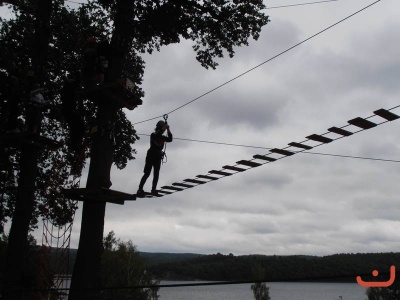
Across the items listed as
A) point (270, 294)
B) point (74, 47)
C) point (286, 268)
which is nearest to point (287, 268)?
point (286, 268)

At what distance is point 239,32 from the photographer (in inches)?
439

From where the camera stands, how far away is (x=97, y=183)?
8078mm

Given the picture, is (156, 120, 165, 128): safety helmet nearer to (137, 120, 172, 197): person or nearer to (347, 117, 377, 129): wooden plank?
(137, 120, 172, 197): person

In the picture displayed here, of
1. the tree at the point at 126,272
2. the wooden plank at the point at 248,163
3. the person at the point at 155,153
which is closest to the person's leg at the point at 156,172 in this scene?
the person at the point at 155,153

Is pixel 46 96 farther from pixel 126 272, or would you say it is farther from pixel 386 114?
pixel 126 272

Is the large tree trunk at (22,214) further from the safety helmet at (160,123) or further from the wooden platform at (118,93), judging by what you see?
the safety helmet at (160,123)

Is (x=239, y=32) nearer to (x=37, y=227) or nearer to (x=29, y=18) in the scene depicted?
(x=29, y=18)

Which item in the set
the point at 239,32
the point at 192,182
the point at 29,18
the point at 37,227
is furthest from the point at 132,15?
the point at 37,227

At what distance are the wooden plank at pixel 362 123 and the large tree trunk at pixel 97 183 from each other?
4560mm

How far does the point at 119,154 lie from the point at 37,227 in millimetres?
5907

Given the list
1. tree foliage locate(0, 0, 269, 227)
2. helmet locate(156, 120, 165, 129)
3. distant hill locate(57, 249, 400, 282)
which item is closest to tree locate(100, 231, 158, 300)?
distant hill locate(57, 249, 400, 282)

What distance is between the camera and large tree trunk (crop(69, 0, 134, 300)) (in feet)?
25.0

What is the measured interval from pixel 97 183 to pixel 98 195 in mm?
486

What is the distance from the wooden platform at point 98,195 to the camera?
751 centimetres
